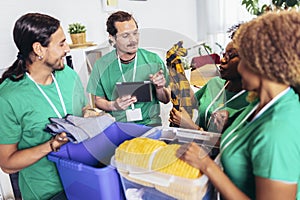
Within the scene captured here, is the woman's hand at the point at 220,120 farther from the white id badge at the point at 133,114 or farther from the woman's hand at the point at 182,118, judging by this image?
the white id badge at the point at 133,114

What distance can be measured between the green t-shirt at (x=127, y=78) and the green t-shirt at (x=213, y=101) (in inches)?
11.8

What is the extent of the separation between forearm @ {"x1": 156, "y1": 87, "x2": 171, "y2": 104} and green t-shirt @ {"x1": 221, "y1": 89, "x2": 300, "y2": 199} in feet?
2.62

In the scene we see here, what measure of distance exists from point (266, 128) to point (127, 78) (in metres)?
1.08

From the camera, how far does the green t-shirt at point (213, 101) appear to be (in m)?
1.16

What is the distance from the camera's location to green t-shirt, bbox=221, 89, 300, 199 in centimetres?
63

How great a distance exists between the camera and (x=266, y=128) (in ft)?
2.14

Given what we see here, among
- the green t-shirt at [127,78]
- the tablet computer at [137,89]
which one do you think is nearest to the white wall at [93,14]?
the green t-shirt at [127,78]

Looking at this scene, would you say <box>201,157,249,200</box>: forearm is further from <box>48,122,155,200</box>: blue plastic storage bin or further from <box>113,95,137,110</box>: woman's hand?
<box>113,95,137,110</box>: woman's hand

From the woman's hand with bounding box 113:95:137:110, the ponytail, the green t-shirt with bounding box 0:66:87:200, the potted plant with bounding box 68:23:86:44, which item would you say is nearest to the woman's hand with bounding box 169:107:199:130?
the woman's hand with bounding box 113:95:137:110

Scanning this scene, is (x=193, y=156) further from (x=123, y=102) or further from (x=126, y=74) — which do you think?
(x=126, y=74)

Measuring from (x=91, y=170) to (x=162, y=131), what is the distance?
0.29m

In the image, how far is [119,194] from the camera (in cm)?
83

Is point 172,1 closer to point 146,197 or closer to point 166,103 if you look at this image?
point 166,103

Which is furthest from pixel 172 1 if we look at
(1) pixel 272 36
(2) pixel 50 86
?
(1) pixel 272 36
